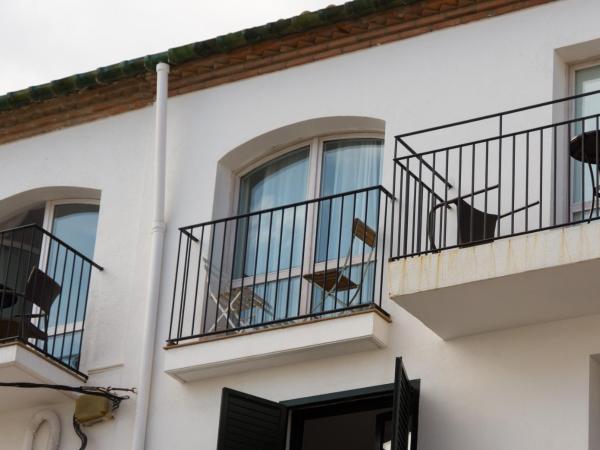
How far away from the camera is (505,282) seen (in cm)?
1108

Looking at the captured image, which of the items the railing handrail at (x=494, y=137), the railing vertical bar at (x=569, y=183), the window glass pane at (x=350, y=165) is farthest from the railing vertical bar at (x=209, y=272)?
the railing vertical bar at (x=569, y=183)

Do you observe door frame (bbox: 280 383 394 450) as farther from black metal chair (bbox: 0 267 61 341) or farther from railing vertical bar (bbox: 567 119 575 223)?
black metal chair (bbox: 0 267 61 341)

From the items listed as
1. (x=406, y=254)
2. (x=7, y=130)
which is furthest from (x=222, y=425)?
(x=7, y=130)

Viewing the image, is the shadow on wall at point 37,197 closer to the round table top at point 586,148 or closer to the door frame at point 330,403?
the door frame at point 330,403

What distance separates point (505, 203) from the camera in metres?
12.3

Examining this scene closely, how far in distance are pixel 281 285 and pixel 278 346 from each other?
122 centimetres

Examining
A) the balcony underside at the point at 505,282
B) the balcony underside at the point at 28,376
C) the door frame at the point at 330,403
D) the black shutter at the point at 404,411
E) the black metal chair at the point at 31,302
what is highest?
the black metal chair at the point at 31,302

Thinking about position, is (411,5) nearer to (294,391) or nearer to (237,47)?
(237,47)

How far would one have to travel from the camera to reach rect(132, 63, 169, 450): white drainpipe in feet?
43.1

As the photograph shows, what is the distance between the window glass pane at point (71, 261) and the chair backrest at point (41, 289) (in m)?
0.15

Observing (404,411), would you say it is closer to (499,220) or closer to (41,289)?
(499,220)

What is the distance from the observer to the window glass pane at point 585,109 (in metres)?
12.3

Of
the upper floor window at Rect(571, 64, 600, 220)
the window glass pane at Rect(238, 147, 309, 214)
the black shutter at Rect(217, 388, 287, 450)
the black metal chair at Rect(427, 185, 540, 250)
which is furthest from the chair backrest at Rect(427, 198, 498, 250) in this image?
the window glass pane at Rect(238, 147, 309, 214)

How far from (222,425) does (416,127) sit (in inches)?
119
